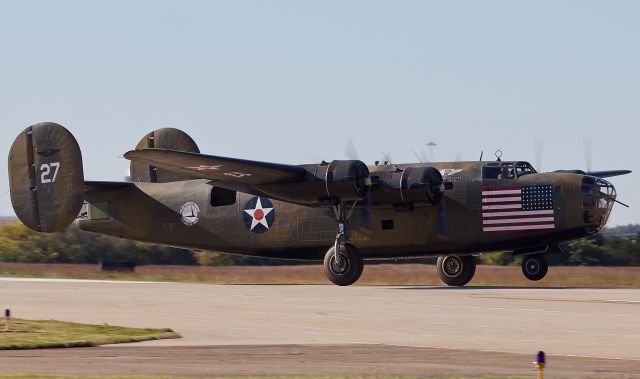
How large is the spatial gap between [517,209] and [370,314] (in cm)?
806

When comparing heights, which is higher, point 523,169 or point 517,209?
point 523,169

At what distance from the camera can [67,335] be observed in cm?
1698

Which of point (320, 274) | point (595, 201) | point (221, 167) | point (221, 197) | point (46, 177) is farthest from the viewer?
point (320, 274)

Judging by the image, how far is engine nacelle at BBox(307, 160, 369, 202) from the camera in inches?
1061

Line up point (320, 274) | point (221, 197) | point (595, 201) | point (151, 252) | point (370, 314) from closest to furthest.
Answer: point (370, 314) < point (595, 201) < point (221, 197) < point (320, 274) < point (151, 252)

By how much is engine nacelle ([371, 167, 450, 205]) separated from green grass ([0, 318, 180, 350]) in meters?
10.7

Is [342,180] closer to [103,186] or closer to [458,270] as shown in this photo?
[458,270]

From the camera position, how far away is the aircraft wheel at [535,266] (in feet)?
91.3

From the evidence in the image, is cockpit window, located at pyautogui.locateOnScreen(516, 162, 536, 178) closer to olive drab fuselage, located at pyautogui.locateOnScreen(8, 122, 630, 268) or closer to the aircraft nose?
olive drab fuselage, located at pyautogui.locateOnScreen(8, 122, 630, 268)

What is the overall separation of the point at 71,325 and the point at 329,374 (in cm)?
761

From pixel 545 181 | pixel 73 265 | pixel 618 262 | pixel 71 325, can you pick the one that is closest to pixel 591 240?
pixel 618 262

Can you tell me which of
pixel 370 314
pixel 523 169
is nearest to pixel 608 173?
pixel 523 169

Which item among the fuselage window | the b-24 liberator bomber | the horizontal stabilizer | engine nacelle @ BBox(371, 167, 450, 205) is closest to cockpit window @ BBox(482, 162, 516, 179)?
the b-24 liberator bomber

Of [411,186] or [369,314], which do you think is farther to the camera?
[411,186]
